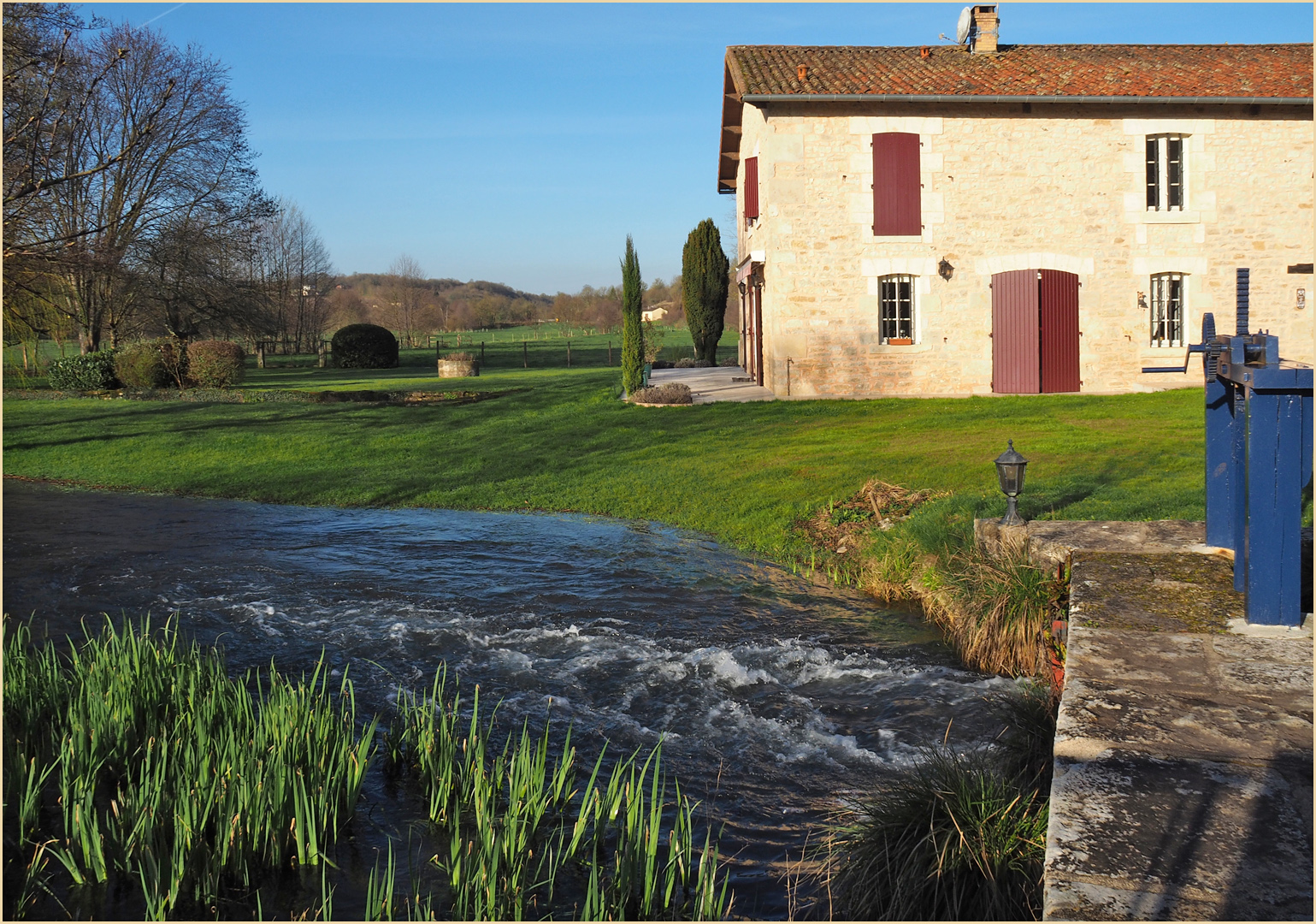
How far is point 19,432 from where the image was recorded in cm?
1895

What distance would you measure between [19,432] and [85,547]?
11.0 meters

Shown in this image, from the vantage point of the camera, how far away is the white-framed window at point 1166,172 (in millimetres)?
19703

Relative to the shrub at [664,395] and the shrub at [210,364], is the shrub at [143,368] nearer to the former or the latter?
the shrub at [210,364]

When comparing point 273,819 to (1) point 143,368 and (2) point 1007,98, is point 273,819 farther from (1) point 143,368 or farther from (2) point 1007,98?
(1) point 143,368

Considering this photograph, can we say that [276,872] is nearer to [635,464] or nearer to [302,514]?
[302,514]

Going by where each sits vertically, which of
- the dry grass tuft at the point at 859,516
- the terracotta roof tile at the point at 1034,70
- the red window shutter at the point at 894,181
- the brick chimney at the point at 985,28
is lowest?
the dry grass tuft at the point at 859,516

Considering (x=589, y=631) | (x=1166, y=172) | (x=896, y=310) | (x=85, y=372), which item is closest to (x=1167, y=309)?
(x=1166, y=172)

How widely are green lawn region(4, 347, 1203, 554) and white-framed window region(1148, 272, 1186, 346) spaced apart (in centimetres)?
141

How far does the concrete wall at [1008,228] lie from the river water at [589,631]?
9.88 m

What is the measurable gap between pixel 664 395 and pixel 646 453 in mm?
A: 4704

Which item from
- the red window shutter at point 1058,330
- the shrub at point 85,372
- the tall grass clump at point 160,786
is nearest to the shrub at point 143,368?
the shrub at point 85,372

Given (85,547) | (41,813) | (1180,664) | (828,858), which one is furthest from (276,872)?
(85,547)

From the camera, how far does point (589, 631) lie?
7207 millimetres

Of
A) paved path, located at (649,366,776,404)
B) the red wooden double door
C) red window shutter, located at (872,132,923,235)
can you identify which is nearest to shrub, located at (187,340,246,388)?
paved path, located at (649,366,776,404)
